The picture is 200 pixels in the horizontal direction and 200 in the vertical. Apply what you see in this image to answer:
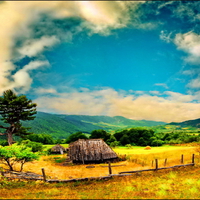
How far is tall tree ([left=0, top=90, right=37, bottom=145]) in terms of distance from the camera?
3416 cm

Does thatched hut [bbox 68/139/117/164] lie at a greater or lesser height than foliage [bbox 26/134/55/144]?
greater

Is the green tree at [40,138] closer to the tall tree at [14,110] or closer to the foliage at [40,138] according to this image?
the foliage at [40,138]

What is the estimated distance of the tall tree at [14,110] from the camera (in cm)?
3416

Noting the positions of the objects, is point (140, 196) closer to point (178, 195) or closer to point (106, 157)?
point (178, 195)

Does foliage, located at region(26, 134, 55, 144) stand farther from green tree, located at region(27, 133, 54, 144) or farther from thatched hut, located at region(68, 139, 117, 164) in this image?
thatched hut, located at region(68, 139, 117, 164)

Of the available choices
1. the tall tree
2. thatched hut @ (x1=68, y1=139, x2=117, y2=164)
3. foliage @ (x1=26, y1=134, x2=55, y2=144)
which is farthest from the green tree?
thatched hut @ (x1=68, y1=139, x2=117, y2=164)

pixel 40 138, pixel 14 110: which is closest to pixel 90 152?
pixel 14 110

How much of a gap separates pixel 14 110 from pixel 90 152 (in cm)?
2016

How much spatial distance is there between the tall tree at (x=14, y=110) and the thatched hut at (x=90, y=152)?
14281 millimetres

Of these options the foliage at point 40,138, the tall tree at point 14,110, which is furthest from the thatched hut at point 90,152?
the foliage at point 40,138

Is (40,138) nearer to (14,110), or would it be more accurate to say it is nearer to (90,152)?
(14,110)

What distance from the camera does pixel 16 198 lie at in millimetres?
10508

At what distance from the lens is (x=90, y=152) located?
2883cm

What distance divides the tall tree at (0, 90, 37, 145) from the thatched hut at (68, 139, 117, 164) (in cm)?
1428
